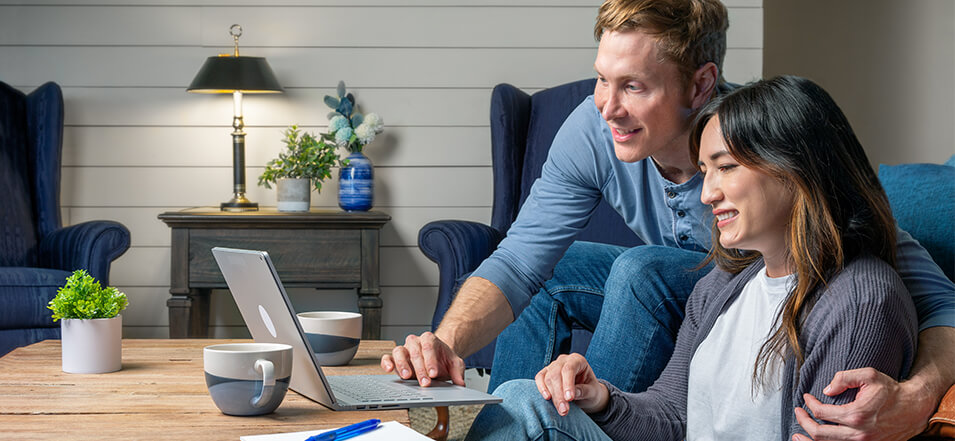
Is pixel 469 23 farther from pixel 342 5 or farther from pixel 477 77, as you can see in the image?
pixel 342 5

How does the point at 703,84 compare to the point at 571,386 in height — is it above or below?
above

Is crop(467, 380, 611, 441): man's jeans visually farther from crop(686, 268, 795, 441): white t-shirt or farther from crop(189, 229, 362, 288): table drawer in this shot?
crop(189, 229, 362, 288): table drawer

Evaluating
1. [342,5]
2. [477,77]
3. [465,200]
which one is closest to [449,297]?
[465,200]

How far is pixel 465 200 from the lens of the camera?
9.98 feet

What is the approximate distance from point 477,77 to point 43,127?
142 cm

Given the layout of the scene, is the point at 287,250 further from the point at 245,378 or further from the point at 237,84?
the point at 245,378

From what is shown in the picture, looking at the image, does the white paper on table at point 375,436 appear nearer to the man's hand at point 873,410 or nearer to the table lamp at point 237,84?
the man's hand at point 873,410

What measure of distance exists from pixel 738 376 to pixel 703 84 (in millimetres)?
572

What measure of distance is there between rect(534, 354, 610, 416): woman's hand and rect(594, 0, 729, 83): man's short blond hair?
61cm

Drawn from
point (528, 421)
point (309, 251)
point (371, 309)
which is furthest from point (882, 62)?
point (528, 421)

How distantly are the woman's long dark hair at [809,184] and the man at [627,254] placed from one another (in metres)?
0.08

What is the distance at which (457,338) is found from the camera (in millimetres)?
1339

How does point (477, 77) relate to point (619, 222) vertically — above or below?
above

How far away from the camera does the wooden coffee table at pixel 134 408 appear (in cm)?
83
